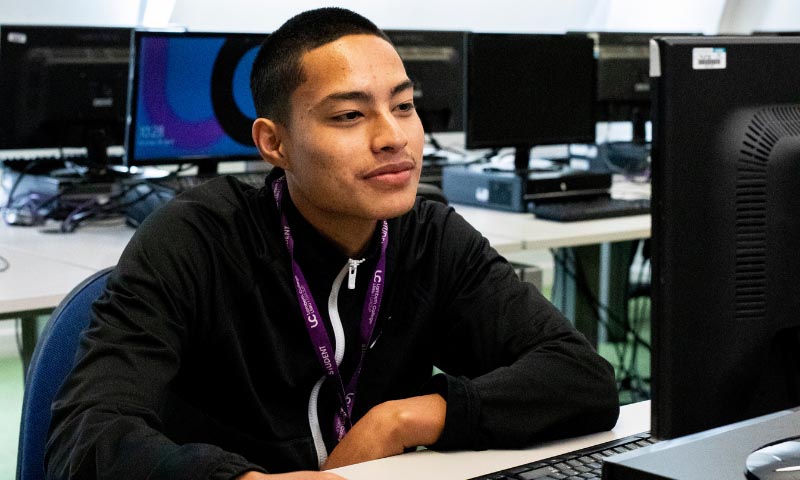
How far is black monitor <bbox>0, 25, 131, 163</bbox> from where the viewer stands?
10.6 ft

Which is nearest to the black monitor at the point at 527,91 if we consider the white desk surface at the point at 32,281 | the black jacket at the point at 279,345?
the white desk surface at the point at 32,281

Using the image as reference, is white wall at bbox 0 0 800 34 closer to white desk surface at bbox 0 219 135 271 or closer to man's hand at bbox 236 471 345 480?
white desk surface at bbox 0 219 135 271

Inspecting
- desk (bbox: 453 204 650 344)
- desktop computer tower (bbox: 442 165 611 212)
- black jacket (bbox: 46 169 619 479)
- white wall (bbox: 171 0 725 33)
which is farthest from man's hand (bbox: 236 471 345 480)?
white wall (bbox: 171 0 725 33)

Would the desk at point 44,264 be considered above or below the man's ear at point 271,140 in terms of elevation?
below

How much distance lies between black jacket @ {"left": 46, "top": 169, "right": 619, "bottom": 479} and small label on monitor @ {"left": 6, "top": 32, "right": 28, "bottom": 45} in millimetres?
1884

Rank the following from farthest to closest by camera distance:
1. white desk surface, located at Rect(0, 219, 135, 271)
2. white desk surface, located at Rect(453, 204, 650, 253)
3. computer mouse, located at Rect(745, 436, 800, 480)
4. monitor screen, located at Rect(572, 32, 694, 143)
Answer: monitor screen, located at Rect(572, 32, 694, 143), white desk surface, located at Rect(453, 204, 650, 253), white desk surface, located at Rect(0, 219, 135, 271), computer mouse, located at Rect(745, 436, 800, 480)

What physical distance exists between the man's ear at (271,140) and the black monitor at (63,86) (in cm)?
191

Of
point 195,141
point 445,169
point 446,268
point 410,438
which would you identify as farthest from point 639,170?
point 410,438

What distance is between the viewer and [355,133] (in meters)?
1.42

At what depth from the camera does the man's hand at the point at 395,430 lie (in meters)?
1.35

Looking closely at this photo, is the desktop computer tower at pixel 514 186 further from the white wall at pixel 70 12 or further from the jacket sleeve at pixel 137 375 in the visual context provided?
the jacket sleeve at pixel 137 375

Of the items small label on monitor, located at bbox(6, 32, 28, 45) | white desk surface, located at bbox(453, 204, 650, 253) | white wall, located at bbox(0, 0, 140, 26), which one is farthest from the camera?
white wall, located at bbox(0, 0, 140, 26)

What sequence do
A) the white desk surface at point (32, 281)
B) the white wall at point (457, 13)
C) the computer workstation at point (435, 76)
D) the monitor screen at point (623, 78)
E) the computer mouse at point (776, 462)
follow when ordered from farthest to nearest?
1. the white wall at point (457, 13)
2. the monitor screen at point (623, 78)
3. the computer workstation at point (435, 76)
4. the white desk surface at point (32, 281)
5. the computer mouse at point (776, 462)

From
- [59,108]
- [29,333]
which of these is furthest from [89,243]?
[59,108]
